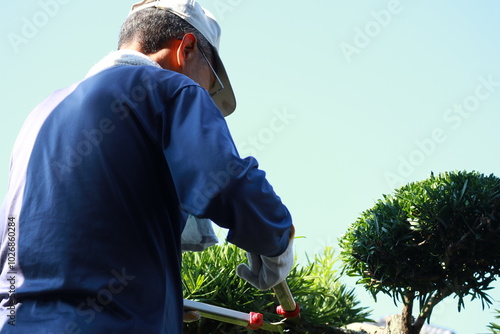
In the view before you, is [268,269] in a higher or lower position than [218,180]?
lower

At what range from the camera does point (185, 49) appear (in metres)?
1.43

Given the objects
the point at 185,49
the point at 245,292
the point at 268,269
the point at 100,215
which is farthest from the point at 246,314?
the point at 100,215

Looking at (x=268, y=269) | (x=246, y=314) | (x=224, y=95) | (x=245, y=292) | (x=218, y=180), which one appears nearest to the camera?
(x=218, y=180)

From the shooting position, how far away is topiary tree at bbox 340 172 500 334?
7.31ft

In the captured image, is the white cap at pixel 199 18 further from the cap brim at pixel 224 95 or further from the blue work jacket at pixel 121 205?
the blue work jacket at pixel 121 205

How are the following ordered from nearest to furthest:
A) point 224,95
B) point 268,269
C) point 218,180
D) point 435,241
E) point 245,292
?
point 218,180
point 268,269
point 224,95
point 435,241
point 245,292

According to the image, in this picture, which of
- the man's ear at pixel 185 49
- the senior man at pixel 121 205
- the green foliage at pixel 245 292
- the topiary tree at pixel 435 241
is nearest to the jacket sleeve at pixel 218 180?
the senior man at pixel 121 205

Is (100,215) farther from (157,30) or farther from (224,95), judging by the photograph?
(224,95)

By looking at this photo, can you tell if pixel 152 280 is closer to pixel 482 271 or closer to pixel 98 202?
pixel 98 202

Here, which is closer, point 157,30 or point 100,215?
point 100,215

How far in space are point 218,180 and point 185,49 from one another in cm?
43

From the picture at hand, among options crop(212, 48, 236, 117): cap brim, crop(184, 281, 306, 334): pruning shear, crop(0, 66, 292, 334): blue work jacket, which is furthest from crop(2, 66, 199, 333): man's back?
crop(184, 281, 306, 334): pruning shear

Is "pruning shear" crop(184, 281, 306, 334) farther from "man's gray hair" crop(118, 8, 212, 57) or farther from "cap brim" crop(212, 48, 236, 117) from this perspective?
"man's gray hair" crop(118, 8, 212, 57)

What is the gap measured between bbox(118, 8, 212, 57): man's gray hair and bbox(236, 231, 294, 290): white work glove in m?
0.43
